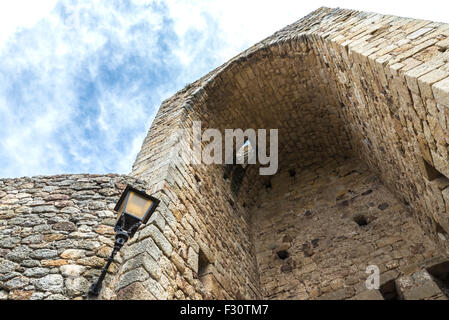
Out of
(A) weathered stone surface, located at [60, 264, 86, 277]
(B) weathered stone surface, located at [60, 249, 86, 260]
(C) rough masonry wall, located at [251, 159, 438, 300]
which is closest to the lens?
(A) weathered stone surface, located at [60, 264, 86, 277]

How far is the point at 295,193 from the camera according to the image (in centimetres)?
650

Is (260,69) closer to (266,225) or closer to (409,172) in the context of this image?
(266,225)

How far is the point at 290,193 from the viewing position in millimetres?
6559

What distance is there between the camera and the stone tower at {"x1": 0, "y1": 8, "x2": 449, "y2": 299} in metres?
2.82

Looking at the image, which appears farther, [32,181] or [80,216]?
[32,181]

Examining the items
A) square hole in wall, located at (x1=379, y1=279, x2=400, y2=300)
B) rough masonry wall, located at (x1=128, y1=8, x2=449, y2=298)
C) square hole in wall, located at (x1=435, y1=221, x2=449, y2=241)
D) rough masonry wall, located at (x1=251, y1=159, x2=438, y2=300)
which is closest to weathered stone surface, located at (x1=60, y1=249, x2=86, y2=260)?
rough masonry wall, located at (x1=128, y1=8, x2=449, y2=298)

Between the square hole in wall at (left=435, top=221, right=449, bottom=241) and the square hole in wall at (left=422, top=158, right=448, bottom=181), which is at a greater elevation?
the square hole in wall at (left=422, top=158, right=448, bottom=181)

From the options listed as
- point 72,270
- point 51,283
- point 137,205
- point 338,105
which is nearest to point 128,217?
point 137,205

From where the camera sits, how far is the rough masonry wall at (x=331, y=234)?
4.47 metres

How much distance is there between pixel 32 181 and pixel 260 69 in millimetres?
3849

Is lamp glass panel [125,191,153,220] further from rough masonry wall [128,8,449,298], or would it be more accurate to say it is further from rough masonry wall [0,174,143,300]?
rough masonry wall [128,8,449,298]

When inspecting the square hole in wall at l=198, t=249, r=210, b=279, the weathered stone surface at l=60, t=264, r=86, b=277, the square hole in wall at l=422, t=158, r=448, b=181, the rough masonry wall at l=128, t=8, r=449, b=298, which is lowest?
the weathered stone surface at l=60, t=264, r=86, b=277
